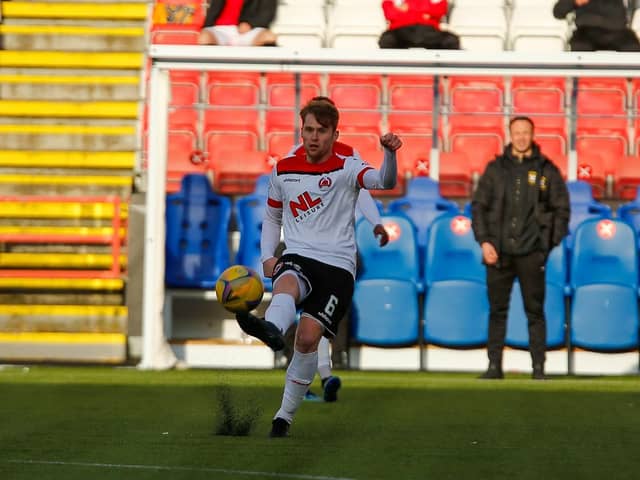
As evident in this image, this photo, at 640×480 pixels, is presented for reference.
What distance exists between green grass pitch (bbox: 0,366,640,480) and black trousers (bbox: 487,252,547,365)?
1.45 feet

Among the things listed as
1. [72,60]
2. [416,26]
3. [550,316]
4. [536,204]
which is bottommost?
[550,316]

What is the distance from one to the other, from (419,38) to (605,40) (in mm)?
1855

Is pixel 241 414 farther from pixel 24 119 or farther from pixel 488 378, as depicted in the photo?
pixel 24 119

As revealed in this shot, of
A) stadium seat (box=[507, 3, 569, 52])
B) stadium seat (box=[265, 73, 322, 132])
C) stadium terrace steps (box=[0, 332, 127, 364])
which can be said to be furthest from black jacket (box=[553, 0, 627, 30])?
stadium terrace steps (box=[0, 332, 127, 364])

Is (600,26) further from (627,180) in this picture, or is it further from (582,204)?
(582,204)

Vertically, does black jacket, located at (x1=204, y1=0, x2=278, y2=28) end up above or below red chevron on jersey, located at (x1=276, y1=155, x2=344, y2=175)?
above

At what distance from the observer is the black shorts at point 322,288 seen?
21.9ft

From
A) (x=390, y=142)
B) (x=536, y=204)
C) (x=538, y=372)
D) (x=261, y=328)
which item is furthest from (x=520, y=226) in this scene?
(x=261, y=328)

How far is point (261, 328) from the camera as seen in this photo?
6047 mm

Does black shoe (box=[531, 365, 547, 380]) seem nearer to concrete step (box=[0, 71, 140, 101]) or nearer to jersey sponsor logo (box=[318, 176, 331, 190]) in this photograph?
jersey sponsor logo (box=[318, 176, 331, 190])

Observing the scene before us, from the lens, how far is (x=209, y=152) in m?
15.2

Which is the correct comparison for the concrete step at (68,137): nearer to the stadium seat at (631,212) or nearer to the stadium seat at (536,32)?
the stadium seat at (536,32)

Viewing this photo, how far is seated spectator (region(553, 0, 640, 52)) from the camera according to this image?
14.2 m

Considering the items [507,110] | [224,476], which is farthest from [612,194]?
[224,476]
